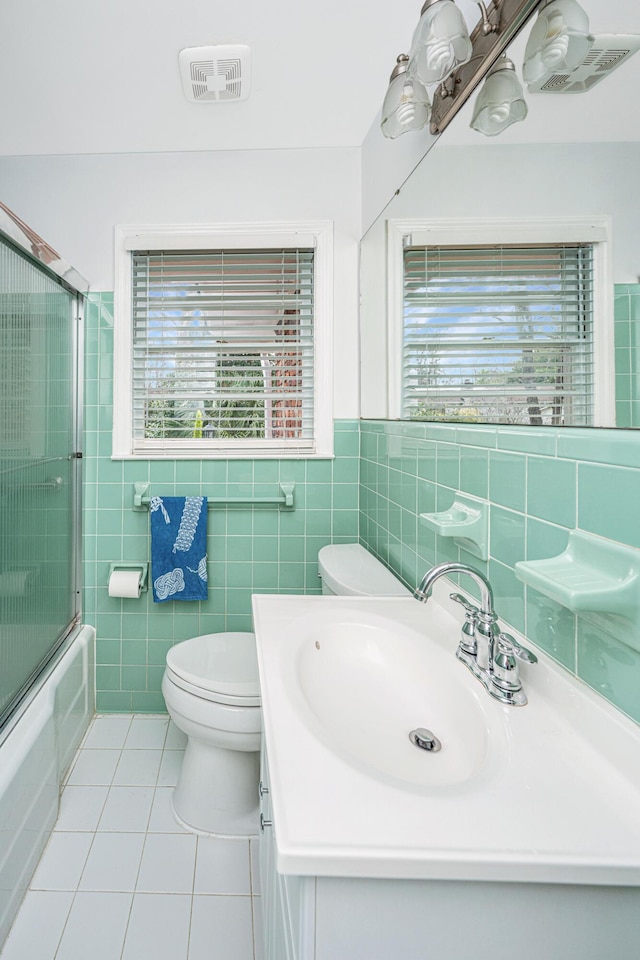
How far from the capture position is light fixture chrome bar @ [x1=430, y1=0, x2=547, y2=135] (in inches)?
34.6

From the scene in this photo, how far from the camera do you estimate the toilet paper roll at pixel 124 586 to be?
1.91 m

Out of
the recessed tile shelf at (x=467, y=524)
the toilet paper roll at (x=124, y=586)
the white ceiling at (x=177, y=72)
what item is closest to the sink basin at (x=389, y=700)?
the recessed tile shelf at (x=467, y=524)

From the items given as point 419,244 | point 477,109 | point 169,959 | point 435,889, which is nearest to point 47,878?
point 169,959

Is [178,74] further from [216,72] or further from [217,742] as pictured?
[217,742]

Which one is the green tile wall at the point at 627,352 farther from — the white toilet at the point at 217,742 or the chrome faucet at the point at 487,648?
the white toilet at the point at 217,742

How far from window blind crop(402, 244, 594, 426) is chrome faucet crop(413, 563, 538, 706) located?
0.32m

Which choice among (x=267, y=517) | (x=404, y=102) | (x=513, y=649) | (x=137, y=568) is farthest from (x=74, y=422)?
(x=513, y=649)

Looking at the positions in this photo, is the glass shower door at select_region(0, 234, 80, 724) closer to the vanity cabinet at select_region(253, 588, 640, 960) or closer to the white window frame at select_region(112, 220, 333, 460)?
the white window frame at select_region(112, 220, 333, 460)

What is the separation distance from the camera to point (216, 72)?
1.51 m

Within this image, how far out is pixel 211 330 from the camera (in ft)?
6.54

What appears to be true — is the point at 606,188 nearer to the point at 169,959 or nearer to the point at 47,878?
the point at 169,959

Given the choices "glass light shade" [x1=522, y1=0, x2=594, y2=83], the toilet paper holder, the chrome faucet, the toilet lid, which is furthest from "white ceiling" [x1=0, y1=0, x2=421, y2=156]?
the toilet lid

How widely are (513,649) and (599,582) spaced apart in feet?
0.68

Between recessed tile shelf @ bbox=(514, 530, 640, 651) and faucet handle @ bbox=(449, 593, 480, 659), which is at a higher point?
recessed tile shelf @ bbox=(514, 530, 640, 651)
